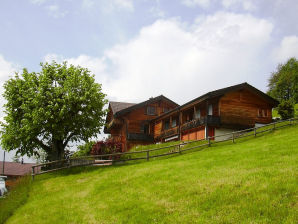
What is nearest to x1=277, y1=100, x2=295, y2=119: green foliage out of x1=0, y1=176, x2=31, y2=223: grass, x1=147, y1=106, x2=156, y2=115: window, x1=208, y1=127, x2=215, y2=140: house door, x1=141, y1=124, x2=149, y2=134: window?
x1=208, y1=127, x2=215, y2=140: house door

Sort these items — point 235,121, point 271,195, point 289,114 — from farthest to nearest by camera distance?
1. point 289,114
2. point 235,121
3. point 271,195

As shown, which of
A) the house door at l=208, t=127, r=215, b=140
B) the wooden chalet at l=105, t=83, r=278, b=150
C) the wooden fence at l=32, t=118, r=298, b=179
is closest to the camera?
the wooden fence at l=32, t=118, r=298, b=179

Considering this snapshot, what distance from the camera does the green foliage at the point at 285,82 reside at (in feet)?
244

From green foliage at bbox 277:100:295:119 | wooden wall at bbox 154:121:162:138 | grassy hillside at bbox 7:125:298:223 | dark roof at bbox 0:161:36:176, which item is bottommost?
dark roof at bbox 0:161:36:176

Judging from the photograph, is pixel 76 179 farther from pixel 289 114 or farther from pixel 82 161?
pixel 289 114

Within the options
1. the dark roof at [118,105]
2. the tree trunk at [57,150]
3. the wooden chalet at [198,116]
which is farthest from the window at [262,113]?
the tree trunk at [57,150]

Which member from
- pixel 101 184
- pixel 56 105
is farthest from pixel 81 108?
pixel 101 184

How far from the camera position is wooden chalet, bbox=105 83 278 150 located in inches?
1449

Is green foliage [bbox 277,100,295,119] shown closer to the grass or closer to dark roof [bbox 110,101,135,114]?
dark roof [bbox 110,101,135,114]

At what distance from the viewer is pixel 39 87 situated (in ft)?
103

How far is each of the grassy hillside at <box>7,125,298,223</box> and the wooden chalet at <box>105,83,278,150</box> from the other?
15371 millimetres

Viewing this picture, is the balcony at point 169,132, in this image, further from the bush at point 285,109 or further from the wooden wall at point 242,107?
the bush at point 285,109

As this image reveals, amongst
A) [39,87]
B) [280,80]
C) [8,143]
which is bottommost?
[8,143]

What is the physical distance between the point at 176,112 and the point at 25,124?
66.4 ft
